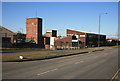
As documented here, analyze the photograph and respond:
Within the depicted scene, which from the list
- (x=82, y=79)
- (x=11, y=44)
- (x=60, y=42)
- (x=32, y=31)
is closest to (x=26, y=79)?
(x=82, y=79)

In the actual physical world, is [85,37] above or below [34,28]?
below

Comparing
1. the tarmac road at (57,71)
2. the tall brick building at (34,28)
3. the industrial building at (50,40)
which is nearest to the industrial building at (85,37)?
the industrial building at (50,40)

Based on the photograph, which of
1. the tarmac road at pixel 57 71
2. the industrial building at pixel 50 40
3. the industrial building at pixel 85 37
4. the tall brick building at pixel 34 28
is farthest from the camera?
the industrial building at pixel 85 37

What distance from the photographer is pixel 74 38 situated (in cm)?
7431

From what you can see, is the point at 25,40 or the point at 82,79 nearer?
the point at 82,79

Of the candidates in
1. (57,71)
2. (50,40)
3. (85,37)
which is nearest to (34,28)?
(50,40)

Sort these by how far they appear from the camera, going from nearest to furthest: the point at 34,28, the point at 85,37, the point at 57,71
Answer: the point at 57,71
the point at 34,28
the point at 85,37

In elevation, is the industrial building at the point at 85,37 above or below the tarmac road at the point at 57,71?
above

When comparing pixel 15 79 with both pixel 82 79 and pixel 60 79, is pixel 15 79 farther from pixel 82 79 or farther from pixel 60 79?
pixel 82 79

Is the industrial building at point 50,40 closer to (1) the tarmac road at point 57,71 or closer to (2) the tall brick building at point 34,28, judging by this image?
(2) the tall brick building at point 34,28

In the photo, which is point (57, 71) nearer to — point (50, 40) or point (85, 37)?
point (50, 40)

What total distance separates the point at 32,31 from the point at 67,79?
213 feet

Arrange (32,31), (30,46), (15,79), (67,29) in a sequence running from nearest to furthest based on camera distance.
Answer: (15,79), (30,46), (32,31), (67,29)

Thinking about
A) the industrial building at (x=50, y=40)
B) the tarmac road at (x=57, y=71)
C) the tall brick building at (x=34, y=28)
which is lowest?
the tarmac road at (x=57, y=71)
